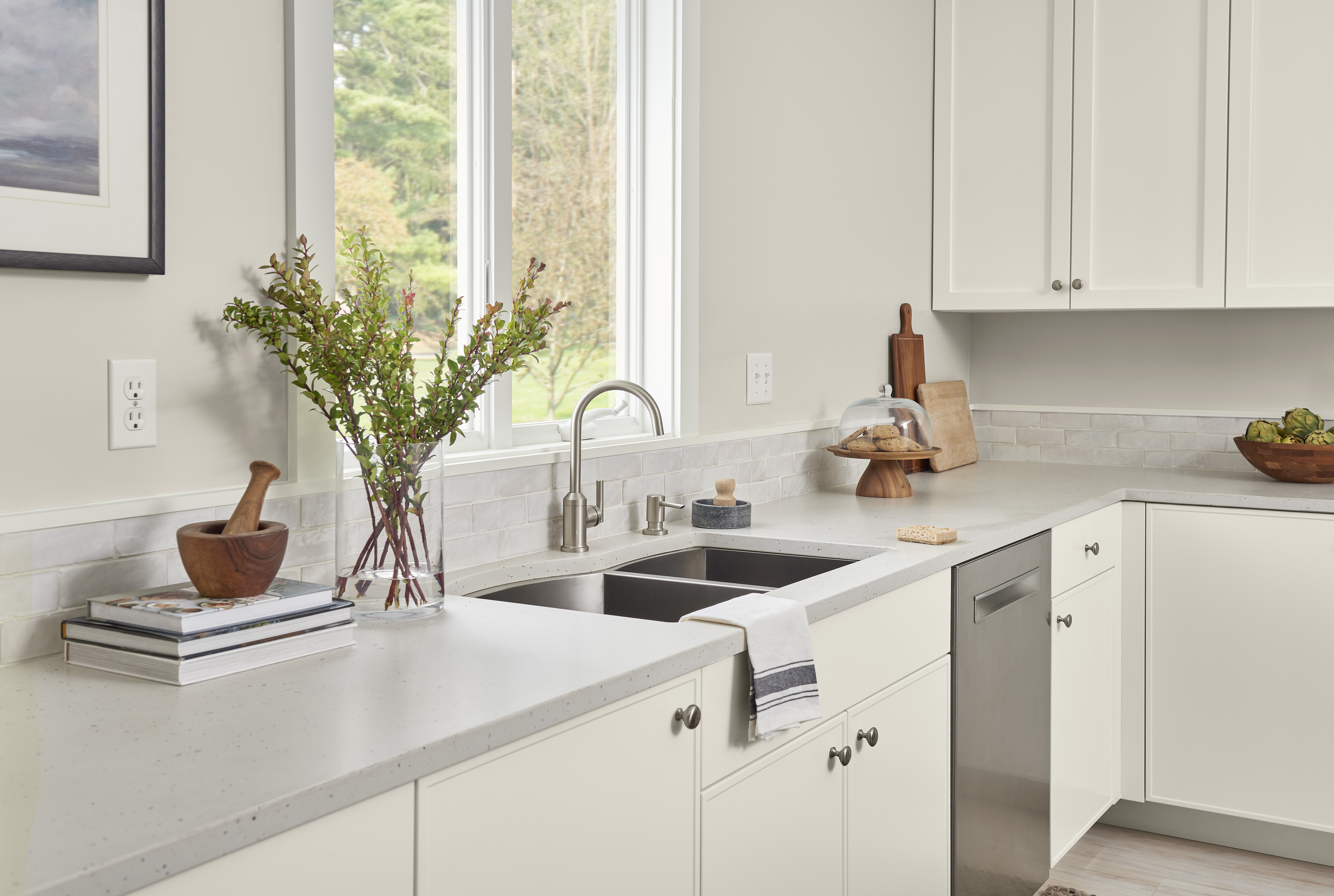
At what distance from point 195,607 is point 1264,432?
9.27ft

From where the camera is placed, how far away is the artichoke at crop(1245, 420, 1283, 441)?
10.1 ft

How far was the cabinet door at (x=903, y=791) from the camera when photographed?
1.82m

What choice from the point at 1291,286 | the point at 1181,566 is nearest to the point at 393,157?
the point at 1181,566

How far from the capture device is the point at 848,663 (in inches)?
69.4

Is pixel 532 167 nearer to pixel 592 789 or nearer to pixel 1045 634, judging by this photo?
pixel 592 789

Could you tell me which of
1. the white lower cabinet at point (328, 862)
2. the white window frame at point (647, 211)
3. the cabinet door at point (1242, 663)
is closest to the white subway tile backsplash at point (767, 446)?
the white window frame at point (647, 211)

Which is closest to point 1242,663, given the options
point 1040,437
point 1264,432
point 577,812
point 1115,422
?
point 1264,432

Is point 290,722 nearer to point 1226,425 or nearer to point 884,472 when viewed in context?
point 884,472

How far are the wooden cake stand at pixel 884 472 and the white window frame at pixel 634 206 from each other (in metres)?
0.50

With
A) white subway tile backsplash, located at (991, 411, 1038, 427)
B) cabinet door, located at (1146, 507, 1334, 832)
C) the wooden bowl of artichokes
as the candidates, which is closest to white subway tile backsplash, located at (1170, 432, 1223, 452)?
the wooden bowl of artichokes

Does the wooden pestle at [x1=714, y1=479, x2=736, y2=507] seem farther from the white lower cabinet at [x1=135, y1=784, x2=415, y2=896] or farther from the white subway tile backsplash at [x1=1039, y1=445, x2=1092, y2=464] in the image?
the white subway tile backsplash at [x1=1039, y1=445, x2=1092, y2=464]

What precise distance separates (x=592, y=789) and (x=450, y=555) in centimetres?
71

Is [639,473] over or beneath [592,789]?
over

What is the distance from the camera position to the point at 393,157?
6.19ft
